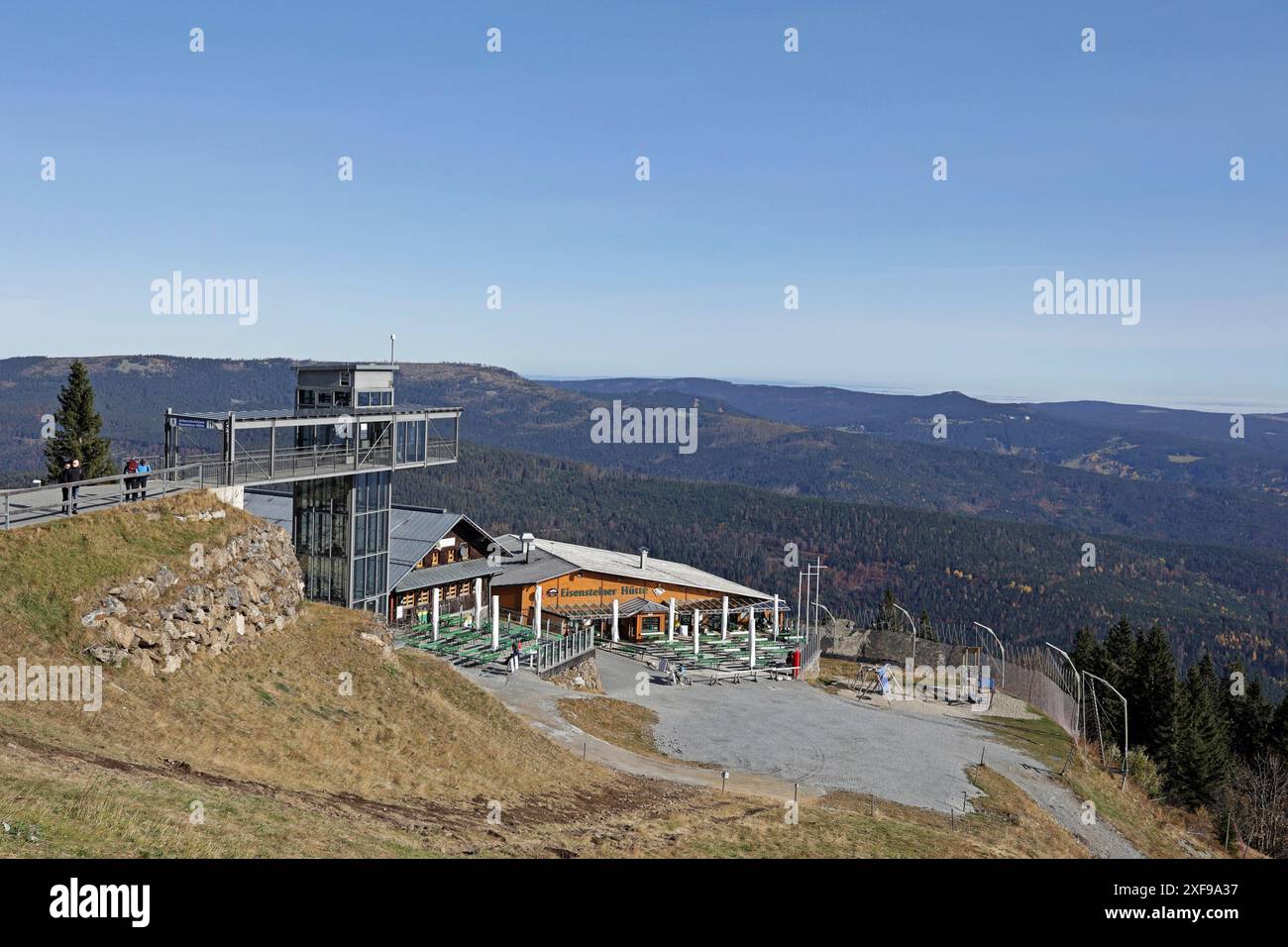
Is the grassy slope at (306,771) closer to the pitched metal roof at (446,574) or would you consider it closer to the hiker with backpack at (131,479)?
the hiker with backpack at (131,479)

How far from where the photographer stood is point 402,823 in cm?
2256

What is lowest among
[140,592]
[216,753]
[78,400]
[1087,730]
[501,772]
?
[1087,730]

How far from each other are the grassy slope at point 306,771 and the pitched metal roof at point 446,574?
20.2m

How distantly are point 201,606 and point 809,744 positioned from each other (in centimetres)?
2802

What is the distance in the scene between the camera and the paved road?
1524 inches

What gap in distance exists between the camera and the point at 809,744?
4488cm

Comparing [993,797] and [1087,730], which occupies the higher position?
[993,797]

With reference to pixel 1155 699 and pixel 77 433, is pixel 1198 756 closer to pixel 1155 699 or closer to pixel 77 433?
pixel 1155 699

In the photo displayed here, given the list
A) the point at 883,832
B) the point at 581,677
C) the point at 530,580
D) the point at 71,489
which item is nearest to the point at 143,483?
the point at 71,489

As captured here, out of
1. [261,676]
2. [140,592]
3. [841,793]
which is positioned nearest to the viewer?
[140,592]

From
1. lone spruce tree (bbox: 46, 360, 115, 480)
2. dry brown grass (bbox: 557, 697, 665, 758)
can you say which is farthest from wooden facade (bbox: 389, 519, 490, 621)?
lone spruce tree (bbox: 46, 360, 115, 480)
